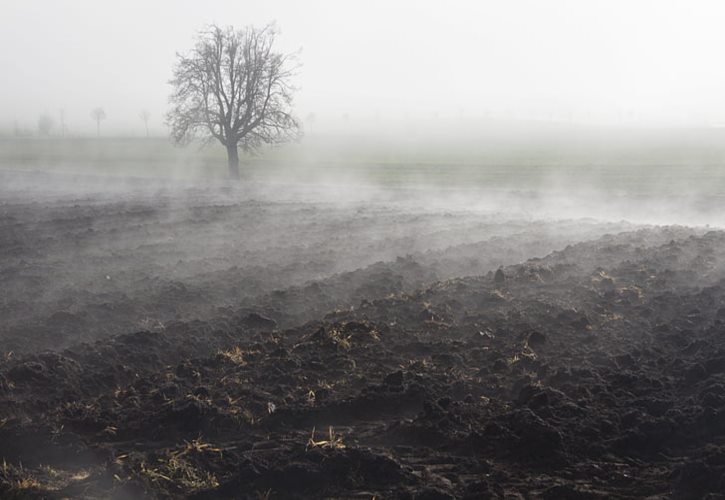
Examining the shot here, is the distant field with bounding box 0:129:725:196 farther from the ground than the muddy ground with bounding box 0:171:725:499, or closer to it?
farther from the ground

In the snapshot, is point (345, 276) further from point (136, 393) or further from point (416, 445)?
point (416, 445)

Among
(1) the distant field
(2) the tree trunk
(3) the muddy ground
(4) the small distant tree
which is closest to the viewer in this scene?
(3) the muddy ground

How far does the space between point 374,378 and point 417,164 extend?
52.9 metres

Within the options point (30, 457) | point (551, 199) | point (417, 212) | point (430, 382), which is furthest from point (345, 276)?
point (551, 199)

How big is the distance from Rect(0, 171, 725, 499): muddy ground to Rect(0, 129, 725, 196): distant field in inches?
970

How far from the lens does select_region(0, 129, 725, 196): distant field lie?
39.8 meters

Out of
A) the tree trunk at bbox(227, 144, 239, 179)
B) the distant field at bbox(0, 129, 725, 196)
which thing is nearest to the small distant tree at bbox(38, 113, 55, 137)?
the distant field at bbox(0, 129, 725, 196)

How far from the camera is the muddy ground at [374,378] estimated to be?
4.78 metres

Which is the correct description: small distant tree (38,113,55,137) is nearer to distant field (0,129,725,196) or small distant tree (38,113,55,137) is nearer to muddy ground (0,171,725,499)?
distant field (0,129,725,196)

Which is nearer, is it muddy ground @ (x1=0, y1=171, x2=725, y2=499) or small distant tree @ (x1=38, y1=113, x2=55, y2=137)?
muddy ground @ (x1=0, y1=171, x2=725, y2=499)

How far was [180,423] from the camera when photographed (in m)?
5.58

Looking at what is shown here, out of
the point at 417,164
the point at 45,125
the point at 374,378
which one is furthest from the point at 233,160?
the point at 45,125

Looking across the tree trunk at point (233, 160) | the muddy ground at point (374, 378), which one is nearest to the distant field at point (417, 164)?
the tree trunk at point (233, 160)

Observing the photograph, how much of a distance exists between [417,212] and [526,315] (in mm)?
12738
